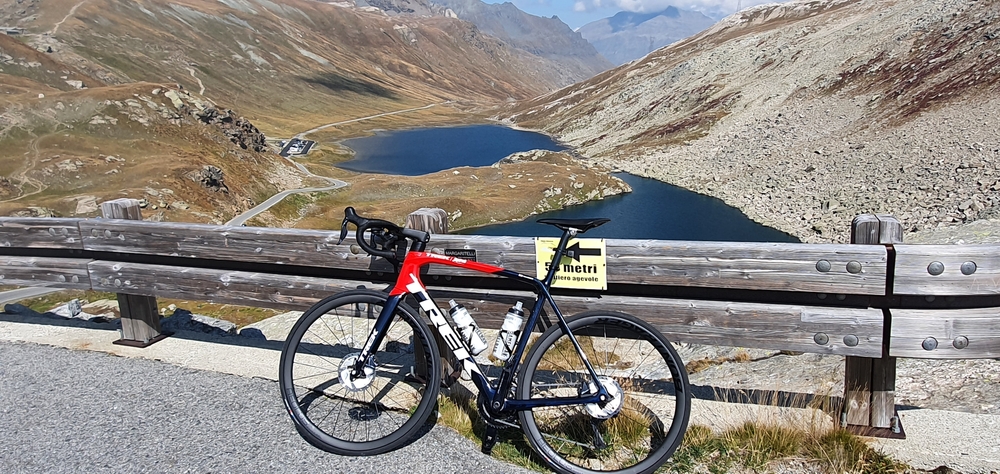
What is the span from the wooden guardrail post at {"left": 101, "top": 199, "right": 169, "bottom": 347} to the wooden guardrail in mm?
1617

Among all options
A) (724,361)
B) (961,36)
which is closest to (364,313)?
(724,361)

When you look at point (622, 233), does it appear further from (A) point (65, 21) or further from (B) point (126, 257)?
(A) point (65, 21)

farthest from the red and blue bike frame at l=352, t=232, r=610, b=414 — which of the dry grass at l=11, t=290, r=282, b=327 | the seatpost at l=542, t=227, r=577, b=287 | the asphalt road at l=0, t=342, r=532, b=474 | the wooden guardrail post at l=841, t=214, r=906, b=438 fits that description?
the dry grass at l=11, t=290, r=282, b=327

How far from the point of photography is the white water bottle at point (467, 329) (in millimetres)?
4957

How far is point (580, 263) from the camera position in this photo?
5.29 metres

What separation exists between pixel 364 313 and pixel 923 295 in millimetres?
4736

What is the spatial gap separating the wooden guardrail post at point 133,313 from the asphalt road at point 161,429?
2.42ft

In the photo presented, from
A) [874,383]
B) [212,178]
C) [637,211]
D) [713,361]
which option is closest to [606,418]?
[874,383]

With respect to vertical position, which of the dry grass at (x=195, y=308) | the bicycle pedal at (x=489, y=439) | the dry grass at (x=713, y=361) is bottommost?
the dry grass at (x=195, y=308)

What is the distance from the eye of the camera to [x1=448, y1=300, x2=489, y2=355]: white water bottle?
16.3ft

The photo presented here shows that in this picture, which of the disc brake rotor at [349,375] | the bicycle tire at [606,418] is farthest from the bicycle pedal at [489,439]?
the disc brake rotor at [349,375]

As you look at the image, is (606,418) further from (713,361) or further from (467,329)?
(713,361)

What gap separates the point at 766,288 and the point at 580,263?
1.58m

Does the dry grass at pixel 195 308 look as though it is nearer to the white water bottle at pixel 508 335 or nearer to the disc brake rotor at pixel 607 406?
the white water bottle at pixel 508 335
